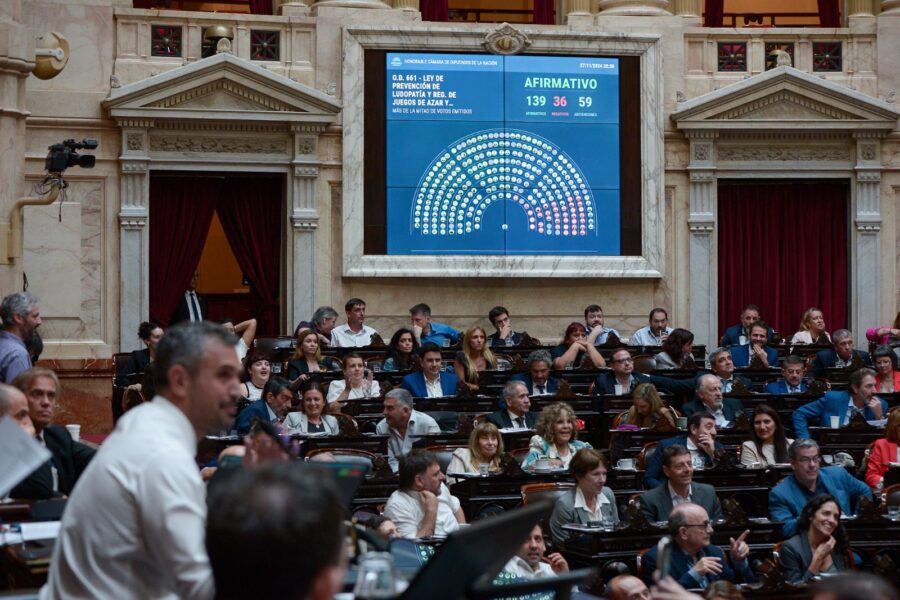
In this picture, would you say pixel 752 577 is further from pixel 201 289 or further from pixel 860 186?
pixel 201 289

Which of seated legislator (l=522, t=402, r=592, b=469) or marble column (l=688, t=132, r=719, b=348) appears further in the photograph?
marble column (l=688, t=132, r=719, b=348)

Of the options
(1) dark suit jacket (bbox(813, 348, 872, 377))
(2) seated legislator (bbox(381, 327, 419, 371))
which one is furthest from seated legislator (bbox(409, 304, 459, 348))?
(1) dark suit jacket (bbox(813, 348, 872, 377))

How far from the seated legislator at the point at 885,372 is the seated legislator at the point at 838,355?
1.17 metres

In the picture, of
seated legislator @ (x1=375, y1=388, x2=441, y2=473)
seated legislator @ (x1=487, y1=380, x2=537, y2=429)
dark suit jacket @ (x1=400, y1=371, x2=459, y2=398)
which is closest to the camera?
seated legislator @ (x1=375, y1=388, x2=441, y2=473)

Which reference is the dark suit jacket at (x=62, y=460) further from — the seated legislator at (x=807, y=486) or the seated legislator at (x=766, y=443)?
the seated legislator at (x=766, y=443)

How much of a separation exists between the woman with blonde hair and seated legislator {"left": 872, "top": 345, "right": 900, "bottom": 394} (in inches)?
124

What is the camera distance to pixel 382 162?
50.1 ft

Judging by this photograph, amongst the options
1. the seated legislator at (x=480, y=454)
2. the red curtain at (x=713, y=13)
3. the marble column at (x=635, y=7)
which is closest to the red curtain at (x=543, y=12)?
the marble column at (x=635, y=7)

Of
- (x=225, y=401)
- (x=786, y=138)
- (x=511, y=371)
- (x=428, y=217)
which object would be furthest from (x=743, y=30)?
(x=225, y=401)

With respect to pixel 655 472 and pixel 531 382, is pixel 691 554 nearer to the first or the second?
pixel 655 472

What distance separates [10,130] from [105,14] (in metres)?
2.63

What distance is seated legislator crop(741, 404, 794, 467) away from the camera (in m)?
9.52

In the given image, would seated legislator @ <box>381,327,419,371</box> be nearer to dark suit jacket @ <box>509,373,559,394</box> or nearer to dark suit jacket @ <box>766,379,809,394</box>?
dark suit jacket @ <box>509,373,559,394</box>

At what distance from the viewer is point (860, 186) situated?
1605 centimetres
